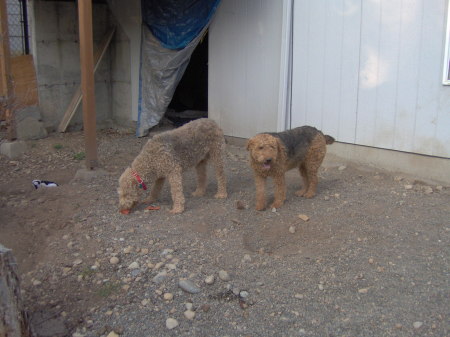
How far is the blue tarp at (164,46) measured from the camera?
29.3 ft

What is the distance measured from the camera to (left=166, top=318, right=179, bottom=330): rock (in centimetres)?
364

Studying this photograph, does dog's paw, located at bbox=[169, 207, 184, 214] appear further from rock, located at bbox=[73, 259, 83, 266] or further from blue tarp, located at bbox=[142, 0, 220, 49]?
blue tarp, located at bbox=[142, 0, 220, 49]

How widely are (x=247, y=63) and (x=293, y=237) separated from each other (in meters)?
4.47

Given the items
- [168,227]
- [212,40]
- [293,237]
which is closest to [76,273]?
[168,227]

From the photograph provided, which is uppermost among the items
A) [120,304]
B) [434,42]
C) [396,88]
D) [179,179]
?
[434,42]

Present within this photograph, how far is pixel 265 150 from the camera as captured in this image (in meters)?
5.32

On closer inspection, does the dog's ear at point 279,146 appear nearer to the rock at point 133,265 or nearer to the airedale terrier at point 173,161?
the airedale terrier at point 173,161

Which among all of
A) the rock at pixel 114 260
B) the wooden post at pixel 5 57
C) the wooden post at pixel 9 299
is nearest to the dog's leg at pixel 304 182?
the rock at pixel 114 260

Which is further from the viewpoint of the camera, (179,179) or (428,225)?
(179,179)

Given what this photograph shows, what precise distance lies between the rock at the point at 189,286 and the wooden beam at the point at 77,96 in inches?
267

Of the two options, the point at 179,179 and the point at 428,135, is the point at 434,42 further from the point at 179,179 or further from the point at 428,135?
the point at 179,179

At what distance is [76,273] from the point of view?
14.3 ft

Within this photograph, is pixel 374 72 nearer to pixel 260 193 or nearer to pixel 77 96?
pixel 260 193

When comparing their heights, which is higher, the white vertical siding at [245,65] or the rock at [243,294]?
the white vertical siding at [245,65]
